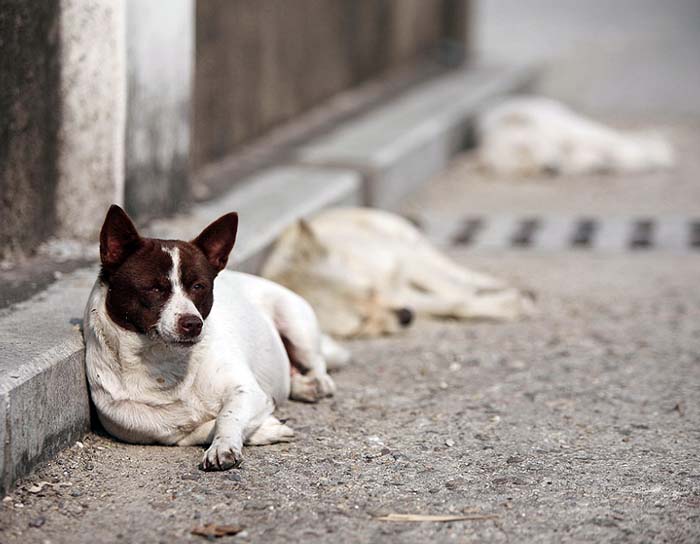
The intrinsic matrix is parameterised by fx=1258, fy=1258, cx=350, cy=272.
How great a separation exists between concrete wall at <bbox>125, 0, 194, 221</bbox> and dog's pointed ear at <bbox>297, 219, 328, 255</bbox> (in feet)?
2.48

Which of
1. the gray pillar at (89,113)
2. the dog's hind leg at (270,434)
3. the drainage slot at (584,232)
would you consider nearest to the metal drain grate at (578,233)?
the drainage slot at (584,232)

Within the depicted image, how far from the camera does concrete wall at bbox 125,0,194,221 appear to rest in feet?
17.7

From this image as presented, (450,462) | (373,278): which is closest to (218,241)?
(450,462)

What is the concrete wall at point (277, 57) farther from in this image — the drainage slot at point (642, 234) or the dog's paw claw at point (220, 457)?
the dog's paw claw at point (220, 457)

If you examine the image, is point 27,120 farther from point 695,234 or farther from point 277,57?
point 695,234

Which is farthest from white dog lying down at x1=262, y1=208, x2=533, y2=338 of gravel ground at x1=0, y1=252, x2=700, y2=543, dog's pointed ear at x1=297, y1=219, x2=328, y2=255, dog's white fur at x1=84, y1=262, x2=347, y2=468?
dog's white fur at x1=84, y1=262, x2=347, y2=468

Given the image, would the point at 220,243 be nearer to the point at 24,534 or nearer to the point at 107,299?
the point at 107,299

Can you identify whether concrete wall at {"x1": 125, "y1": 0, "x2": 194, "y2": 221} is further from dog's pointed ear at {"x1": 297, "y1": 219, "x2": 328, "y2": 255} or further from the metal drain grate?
the metal drain grate

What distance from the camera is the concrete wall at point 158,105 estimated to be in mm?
5402

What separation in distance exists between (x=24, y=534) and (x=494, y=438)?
1.56m

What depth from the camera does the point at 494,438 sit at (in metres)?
4.09

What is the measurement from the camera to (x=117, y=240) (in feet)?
11.9

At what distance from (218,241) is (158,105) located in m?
2.02

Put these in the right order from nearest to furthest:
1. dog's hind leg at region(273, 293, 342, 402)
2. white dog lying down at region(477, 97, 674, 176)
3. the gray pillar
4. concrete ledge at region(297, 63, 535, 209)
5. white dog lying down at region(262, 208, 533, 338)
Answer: dog's hind leg at region(273, 293, 342, 402) < the gray pillar < white dog lying down at region(262, 208, 533, 338) < concrete ledge at region(297, 63, 535, 209) < white dog lying down at region(477, 97, 674, 176)
